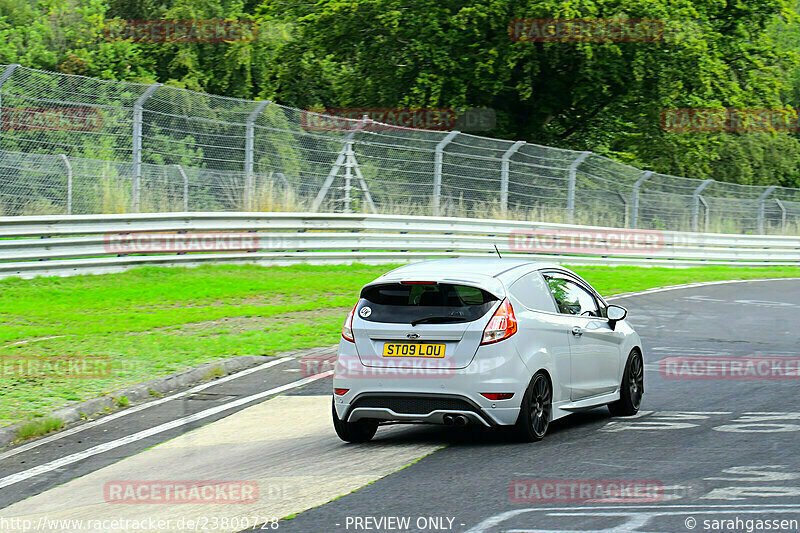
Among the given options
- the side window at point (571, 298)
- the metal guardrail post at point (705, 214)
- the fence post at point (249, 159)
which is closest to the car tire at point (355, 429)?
the side window at point (571, 298)

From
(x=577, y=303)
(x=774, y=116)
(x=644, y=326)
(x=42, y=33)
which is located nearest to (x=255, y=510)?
(x=577, y=303)

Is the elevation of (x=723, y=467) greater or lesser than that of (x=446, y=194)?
lesser

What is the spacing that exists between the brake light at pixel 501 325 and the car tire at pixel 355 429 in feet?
4.10

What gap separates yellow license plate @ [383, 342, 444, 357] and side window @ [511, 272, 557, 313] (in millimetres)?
823

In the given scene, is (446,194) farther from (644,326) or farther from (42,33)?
(42,33)

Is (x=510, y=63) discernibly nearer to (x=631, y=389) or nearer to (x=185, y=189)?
(x=185, y=189)

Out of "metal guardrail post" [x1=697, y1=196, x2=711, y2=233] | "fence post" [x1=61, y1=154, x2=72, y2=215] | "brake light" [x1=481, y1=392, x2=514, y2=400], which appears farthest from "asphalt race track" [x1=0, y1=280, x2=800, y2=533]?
"metal guardrail post" [x1=697, y1=196, x2=711, y2=233]

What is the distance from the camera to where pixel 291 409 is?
9.77 meters

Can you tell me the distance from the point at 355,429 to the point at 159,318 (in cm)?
684

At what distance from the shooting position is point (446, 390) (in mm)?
7820

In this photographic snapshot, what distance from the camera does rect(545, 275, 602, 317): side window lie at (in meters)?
9.00

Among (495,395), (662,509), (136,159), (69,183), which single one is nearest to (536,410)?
(495,395)

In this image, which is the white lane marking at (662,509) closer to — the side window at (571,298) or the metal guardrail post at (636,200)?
the side window at (571,298)

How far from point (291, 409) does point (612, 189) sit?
2137 centimetres
